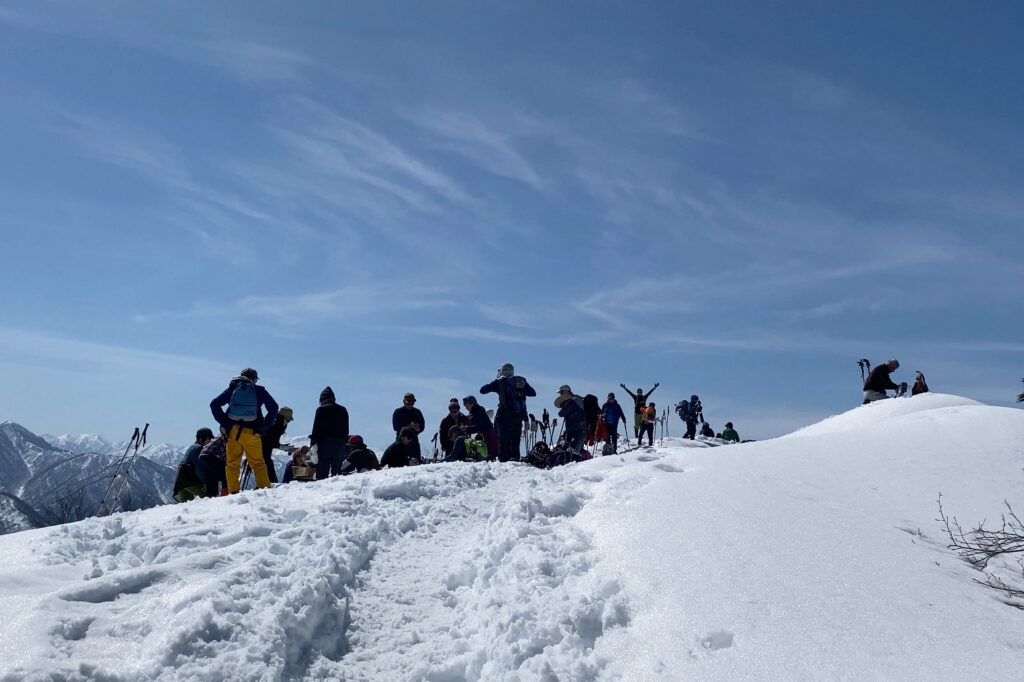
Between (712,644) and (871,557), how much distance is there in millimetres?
2302

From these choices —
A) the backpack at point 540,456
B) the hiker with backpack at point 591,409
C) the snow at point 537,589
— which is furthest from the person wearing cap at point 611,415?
the snow at point 537,589

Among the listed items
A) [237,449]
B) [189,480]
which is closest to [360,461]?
[189,480]

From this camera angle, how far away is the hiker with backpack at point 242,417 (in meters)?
10.3

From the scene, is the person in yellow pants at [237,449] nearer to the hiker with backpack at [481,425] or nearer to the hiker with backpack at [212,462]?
the hiker with backpack at [212,462]

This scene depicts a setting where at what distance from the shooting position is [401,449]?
49.8 feet

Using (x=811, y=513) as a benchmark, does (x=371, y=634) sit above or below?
below

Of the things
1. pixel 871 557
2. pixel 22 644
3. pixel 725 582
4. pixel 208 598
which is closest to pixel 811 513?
pixel 871 557

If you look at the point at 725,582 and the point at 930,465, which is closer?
the point at 725,582

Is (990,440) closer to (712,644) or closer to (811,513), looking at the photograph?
(811,513)

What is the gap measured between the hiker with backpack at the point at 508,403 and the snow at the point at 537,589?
6.52 m

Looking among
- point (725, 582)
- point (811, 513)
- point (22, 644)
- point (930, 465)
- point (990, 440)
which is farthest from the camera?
point (990, 440)

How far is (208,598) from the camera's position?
477 centimetres

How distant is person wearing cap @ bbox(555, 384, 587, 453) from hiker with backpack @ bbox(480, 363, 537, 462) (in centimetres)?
119

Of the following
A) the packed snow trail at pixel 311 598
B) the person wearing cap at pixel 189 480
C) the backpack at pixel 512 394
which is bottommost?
the packed snow trail at pixel 311 598
